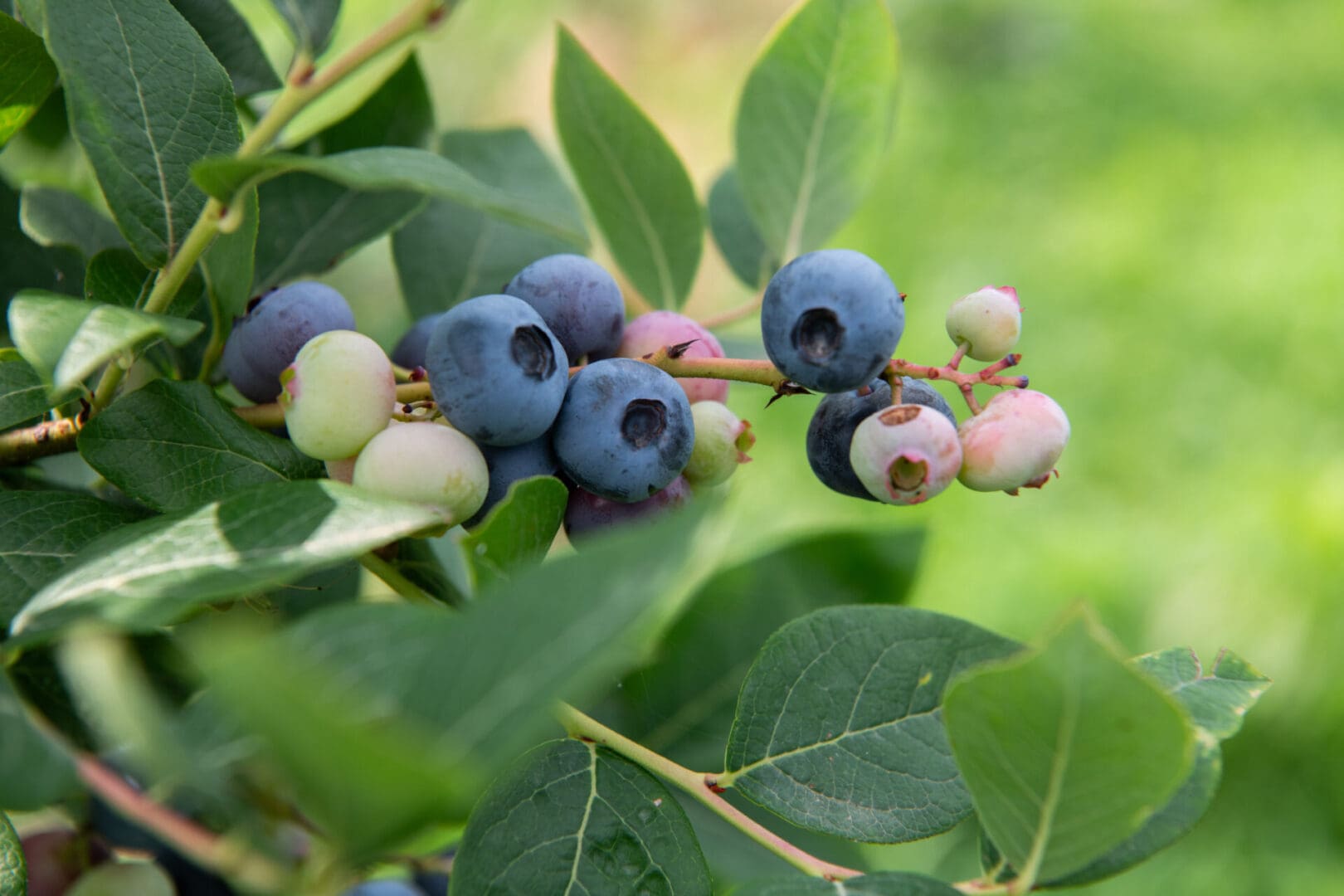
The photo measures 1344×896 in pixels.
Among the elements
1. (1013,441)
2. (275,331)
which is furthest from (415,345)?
(1013,441)

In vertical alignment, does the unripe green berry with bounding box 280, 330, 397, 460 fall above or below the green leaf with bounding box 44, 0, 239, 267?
below

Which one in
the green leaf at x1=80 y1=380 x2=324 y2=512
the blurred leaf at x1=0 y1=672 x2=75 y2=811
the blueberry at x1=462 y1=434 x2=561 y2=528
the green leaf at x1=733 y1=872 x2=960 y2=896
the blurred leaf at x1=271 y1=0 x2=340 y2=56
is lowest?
the green leaf at x1=733 y1=872 x2=960 y2=896

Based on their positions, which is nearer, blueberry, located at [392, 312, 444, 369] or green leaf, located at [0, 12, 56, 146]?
green leaf, located at [0, 12, 56, 146]

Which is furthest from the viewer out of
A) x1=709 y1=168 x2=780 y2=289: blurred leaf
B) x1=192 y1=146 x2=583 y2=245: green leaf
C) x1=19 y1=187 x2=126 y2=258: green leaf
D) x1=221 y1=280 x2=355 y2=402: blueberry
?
x1=709 y1=168 x2=780 y2=289: blurred leaf

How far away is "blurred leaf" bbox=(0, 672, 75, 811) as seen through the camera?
469 mm

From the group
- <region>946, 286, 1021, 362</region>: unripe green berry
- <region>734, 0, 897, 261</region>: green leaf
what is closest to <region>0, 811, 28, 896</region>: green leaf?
<region>946, 286, 1021, 362</region>: unripe green berry

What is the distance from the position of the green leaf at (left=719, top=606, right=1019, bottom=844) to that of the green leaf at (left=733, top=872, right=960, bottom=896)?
4 cm

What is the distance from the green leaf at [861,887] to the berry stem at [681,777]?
1.7 inches

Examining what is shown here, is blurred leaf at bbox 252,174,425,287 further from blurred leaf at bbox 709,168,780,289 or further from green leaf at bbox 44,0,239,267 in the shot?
blurred leaf at bbox 709,168,780,289

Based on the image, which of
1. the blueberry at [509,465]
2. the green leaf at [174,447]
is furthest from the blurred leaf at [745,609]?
the green leaf at [174,447]

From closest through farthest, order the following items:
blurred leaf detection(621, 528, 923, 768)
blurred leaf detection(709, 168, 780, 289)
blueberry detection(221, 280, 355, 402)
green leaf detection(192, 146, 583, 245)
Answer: green leaf detection(192, 146, 583, 245) → blueberry detection(221, 280, 355, 402) → blurred leaf detection(621, 528, 923, 768) → blurred leaf detection(709, 168, 780, 289)

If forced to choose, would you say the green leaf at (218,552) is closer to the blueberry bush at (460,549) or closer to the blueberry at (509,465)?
the blueberry bush at (460,549)

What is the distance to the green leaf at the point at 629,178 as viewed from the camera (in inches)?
39.0

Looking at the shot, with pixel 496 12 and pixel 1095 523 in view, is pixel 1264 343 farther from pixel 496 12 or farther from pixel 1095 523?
pixel 496 12
